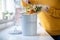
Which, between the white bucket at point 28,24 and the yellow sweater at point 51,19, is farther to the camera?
the yellow sweater at point 51,19

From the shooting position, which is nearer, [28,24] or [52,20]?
[28,24]

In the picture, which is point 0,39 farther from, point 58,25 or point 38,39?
point 58,25

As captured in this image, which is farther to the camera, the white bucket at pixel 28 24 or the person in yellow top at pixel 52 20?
the person in yellow top at pixel 52 20

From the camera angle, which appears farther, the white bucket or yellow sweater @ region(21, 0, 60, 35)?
yellow sweater @ region(21, 0, 60, 35)

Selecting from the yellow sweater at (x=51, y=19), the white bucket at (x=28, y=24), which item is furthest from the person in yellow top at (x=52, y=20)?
the white bucket at (x=28, y=24)

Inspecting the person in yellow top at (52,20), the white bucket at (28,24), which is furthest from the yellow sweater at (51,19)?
the white bucket at (28,24)

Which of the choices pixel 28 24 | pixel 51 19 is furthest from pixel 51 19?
pixel 28 24

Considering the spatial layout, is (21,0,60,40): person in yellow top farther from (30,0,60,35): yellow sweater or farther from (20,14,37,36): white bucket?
(20,14,37,36): white bucket

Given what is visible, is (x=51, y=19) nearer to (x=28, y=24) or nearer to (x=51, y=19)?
(x=51, y=19)

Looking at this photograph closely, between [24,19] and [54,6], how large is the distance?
3.59 feet

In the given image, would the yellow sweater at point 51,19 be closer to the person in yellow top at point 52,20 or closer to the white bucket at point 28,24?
the person in yellow top at point 52,20

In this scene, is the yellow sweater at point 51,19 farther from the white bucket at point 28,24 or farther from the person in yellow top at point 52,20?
the white bucket at point 28,24

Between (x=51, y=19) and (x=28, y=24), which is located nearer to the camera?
(x=28, y=24)

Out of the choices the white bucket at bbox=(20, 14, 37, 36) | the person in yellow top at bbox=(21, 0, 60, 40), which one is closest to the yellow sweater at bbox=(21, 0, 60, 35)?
the person in yellow top at bbox=(21, 0, 60, 40)
